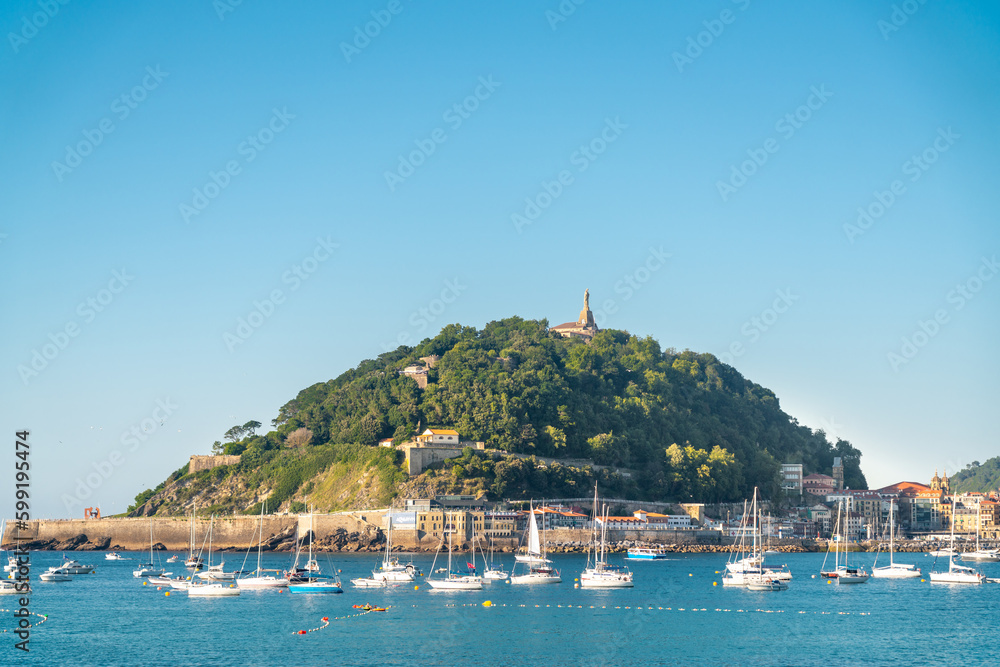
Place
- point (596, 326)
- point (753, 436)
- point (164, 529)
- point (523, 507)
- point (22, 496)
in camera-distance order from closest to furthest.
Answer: point (22, 496) < point (523, 507) < point (164, 529) < point (753, 436) < point (596, 326)

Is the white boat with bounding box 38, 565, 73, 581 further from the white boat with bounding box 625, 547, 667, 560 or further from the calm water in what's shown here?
the white boat with bounding box 625, 547, 667, 560

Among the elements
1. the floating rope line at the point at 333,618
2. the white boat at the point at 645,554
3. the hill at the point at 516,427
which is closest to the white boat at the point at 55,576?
the floating rope line at the point at 333,618

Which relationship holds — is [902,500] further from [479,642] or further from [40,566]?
[479,642]

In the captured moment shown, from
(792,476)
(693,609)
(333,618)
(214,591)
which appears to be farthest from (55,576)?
(792,476)

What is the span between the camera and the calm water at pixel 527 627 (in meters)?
46.8

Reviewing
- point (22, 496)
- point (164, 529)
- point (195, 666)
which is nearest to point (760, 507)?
point (164, 529)

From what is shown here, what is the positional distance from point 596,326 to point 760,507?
46.1 m

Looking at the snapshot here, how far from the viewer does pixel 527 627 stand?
53.6 metres

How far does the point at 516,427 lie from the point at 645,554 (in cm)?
2152

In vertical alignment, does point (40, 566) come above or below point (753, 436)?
below

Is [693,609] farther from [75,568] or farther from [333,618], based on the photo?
[75,568]

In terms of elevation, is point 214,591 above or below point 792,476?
below

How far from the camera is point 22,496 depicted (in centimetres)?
3462

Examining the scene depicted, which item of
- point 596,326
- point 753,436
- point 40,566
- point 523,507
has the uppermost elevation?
point 596,326
